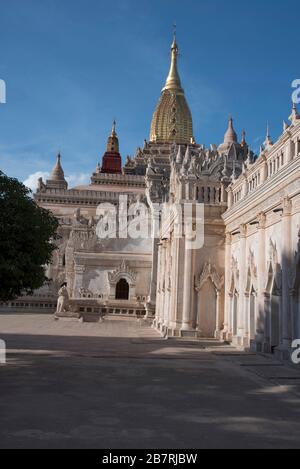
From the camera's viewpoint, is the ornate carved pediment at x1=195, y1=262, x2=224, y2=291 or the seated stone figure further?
the seated stone figure

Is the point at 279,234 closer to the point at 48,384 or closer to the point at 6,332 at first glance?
the point at 48,384

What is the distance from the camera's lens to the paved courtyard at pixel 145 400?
6582mm

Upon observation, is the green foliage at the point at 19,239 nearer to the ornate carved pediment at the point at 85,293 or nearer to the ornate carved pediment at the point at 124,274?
the ornate carved pediment at the point at 85,293

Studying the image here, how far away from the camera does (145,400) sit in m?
9.05

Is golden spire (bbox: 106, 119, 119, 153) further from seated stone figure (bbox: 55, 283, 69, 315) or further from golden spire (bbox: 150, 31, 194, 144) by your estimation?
seated stone figure (bbox: 55, 283, 69, 315)

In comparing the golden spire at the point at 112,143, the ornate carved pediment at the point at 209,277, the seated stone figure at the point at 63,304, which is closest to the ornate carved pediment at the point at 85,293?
the seated stone figure at the point at 63,304

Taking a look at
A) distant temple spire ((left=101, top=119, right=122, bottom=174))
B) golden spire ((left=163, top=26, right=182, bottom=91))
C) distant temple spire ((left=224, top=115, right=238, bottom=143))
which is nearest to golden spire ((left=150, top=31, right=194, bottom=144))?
golden spire ((left=163, top=26, right=182, bottom=91))

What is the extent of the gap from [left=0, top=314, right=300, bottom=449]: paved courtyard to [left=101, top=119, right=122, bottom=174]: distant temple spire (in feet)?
215

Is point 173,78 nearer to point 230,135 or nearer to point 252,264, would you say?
point 230,135

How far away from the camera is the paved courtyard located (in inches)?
259

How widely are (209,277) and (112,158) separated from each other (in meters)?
63.0

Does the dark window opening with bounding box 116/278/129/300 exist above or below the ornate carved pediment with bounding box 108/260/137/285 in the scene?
below

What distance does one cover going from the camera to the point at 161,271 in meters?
31.8

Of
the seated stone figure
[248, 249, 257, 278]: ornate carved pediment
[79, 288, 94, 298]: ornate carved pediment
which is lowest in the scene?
the seated stone figure
